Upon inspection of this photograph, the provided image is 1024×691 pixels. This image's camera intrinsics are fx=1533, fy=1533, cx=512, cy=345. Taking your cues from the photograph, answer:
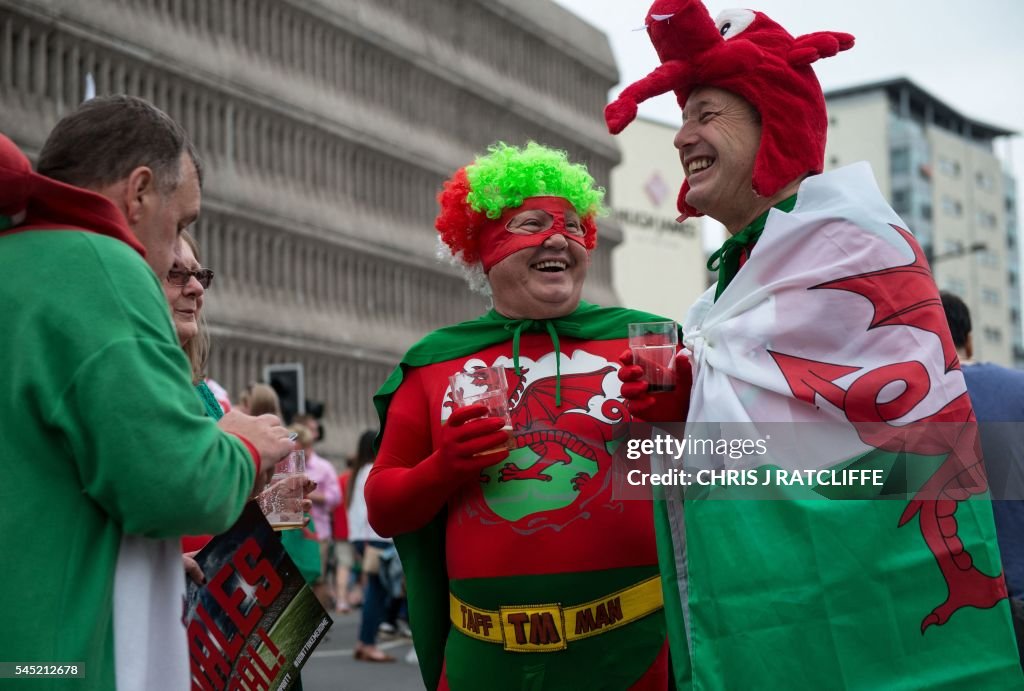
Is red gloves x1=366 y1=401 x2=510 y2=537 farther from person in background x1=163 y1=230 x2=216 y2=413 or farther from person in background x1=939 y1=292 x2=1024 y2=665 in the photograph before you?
person in background x1=939 y1=292 x2=1024 y2=665

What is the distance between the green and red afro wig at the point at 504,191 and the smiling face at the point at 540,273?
74 mm

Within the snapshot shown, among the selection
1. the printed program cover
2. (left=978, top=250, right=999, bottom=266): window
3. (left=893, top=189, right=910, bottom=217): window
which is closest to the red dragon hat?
the printed program cover

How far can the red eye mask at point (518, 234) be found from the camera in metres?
4.57

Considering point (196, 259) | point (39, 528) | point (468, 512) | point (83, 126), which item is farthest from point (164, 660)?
point (196, 259)

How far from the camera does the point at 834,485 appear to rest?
3537mm

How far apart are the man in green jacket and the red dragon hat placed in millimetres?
1669

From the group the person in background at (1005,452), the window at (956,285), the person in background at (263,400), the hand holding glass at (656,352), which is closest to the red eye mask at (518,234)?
the hand holding glass at (656,352)

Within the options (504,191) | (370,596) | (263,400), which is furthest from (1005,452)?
(370,596)

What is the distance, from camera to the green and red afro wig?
15.3 ft

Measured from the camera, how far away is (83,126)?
9.89 feet

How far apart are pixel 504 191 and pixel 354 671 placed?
670 cm

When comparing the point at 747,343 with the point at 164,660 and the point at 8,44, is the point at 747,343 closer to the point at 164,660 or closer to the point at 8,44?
the point at 164,660

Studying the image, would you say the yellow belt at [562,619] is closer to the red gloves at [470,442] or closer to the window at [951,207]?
the red gloves at [470,442]

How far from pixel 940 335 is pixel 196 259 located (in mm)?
2132
